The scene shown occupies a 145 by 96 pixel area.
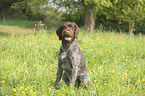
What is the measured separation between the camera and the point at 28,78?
164 inches

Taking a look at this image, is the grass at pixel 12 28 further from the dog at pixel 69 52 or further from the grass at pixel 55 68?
the dog at pixel 69 52

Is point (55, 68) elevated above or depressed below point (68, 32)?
below

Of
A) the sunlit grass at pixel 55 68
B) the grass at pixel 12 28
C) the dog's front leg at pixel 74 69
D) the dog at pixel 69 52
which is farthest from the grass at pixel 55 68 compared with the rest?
the grass at pixel 12 28

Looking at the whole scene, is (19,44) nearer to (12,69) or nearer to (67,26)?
(12,69)

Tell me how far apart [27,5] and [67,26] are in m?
13.3

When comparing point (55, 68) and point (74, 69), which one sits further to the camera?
point (55, 68)

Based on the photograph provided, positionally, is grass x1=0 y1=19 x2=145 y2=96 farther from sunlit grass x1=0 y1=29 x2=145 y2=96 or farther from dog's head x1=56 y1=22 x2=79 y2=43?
dog's head x1=56 y1=22 x2=79 y2=43

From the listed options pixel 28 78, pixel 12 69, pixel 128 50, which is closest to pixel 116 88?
pixel 28 78

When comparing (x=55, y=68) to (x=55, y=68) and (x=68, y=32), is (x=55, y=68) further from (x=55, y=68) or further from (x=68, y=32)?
(x=68, y=32)

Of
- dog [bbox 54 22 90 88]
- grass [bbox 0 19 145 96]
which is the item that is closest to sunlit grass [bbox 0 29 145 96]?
grass [bbox 0 19 145 96]

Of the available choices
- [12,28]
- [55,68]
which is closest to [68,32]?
[55,68]

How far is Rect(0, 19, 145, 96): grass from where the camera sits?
11.4 ft

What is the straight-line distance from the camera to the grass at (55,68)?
3467mm

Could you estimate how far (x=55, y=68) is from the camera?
5176mm
